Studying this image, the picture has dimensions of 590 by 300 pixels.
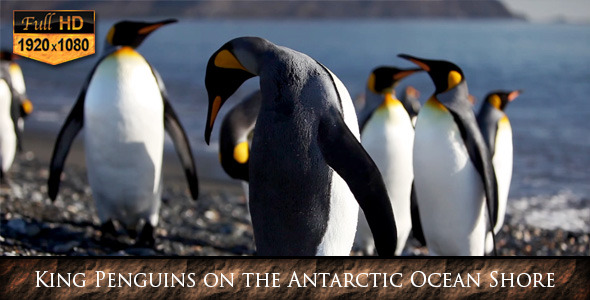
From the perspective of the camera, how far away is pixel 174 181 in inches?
193

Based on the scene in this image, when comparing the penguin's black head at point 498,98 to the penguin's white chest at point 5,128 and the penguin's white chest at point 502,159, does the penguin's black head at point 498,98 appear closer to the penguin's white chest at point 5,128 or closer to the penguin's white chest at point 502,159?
the penguin's white chest at point 502,159

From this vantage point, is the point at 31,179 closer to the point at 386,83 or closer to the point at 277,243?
the point at 386,83

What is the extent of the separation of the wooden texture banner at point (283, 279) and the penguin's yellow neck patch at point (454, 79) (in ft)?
2.80

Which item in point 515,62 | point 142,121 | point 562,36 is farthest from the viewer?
point 562,36

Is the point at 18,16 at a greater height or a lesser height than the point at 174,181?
greater

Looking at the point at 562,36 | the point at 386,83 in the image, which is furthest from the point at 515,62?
the point at 386,83

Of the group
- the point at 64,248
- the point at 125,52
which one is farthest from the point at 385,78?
the point at 64,248

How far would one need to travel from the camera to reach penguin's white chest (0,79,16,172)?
14.0 ft

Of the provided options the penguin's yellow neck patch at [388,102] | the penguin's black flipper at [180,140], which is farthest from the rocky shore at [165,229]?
the penguin's yellow neck patch at [388,102]

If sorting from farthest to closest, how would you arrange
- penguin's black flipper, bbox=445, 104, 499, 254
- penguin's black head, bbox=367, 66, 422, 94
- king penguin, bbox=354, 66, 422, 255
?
penguin's black head, bbox=367, 66, 422, 94 < king penguin, bbox=354, 66, 422, 255 < penguin's black flipper, bbox=445, 104, 499, 254

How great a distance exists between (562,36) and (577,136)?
928 cm

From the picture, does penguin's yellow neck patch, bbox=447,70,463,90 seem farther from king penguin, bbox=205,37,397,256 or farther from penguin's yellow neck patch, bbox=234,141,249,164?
king penguin, bbox=205,37,397,256

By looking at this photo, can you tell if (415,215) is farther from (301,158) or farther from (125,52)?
(125,52)

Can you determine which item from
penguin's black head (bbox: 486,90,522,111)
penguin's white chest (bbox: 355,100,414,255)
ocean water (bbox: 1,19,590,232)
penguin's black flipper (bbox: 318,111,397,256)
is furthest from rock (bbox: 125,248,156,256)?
penguin's black head (bbox: 486,90,522,111)
